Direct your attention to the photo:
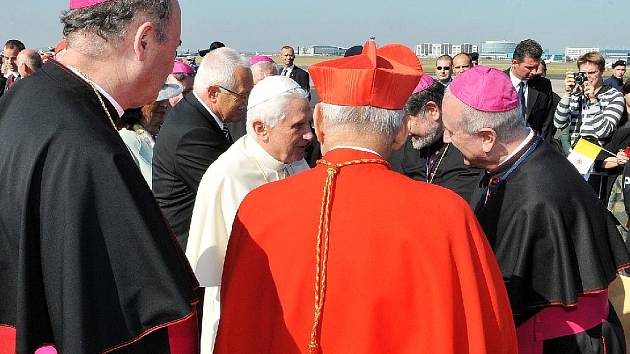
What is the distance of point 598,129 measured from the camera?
8.24 meters

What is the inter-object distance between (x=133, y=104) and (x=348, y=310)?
3.06ft

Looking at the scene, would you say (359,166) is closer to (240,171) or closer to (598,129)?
(240,171)

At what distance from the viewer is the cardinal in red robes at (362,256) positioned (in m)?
2.07

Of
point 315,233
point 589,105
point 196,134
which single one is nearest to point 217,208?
point 196,134

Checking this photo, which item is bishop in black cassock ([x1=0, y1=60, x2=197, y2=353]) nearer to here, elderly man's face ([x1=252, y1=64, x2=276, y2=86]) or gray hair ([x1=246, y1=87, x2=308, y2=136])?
gray hair ([x1=246, y1=87, x2=308, y2=136])

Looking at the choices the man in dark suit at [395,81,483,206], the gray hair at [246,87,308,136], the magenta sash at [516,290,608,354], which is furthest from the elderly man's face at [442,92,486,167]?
the man in dark suit at [395,81,483,206]

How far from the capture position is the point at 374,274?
2084mm

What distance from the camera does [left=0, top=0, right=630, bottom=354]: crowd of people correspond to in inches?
71.7

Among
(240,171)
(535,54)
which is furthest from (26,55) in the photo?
(535,54)

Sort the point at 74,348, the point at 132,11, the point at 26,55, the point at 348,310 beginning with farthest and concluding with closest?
the point at 26,55
the point at 348,310
the point at 132,11
the point at 74,348

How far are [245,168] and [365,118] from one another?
4.66 ft

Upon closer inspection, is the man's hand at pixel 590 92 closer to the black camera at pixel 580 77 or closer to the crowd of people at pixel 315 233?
the black camera at pixel 580 77

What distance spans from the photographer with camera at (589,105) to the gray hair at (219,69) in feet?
18.0

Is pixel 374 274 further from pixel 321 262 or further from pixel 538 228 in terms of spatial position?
pixel 538 228
